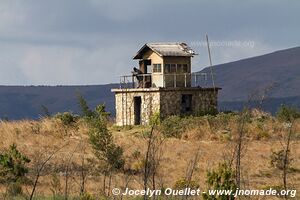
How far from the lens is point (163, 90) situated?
41438mm

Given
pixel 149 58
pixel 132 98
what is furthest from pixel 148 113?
pixel 149 58

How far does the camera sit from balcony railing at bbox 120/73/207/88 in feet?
143

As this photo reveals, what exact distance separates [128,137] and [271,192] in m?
17.9

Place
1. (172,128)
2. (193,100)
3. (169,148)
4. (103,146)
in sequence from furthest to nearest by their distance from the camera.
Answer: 1. (193,100)
2. (172,128)
3. (169,148)
4. (103,146)

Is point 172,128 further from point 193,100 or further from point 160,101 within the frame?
point 193,100

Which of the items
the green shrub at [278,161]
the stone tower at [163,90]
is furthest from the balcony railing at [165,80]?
the green shrub at [278,161]

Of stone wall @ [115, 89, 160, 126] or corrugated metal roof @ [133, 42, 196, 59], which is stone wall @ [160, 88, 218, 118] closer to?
stone wall @ [115, 89, 160, 126]

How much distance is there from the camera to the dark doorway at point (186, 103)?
4266 centimetres

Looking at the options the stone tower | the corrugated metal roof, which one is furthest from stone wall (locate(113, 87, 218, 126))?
the corrugated metal roof

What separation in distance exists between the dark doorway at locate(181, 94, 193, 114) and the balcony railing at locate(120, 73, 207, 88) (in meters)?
0.91

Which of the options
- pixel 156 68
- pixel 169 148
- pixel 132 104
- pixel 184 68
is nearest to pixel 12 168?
pixel 169 148

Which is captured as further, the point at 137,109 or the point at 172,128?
the point at 137,109

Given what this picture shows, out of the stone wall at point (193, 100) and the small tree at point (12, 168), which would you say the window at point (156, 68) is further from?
the small tree at point (12, 168)

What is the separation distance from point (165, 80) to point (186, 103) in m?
2.20
